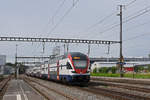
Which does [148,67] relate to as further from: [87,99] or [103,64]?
[103,64]

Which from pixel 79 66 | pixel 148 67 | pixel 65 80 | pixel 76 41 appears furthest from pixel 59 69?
pixel 148 67

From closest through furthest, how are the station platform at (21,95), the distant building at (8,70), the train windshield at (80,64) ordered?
1. the station platform at (21,95)
2. the train windshield at (80,64)
3. the distant building at (8,70)

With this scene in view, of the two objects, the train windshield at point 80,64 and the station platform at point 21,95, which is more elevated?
the train windshield at point 80,64

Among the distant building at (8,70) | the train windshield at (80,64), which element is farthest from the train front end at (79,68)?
the distant building at (8,70)

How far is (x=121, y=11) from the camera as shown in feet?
132

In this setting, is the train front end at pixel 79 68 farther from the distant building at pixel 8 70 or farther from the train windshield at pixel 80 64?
the distant building at pixel 8 70

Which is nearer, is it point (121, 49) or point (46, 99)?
point (46, 99)

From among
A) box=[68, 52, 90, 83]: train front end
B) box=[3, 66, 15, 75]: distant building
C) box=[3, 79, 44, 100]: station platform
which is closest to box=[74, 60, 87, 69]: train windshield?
box=[68, 52, 90, 83]: train front end

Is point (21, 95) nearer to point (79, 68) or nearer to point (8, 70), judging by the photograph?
point (79, 68)

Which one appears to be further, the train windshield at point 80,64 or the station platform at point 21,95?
the train windshield at point 80,64

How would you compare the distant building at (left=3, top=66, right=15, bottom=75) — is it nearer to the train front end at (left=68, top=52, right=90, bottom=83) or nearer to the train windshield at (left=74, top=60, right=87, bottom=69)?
the train front end at (left=68, top=52, right=90, bottom=83)

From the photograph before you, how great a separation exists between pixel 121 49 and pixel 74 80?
18578 mm

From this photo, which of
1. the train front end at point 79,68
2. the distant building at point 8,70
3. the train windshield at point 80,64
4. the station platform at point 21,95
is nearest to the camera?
the station platform at point 21,95

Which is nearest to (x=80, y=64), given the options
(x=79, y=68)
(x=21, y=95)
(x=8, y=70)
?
(x=79, y=68)
